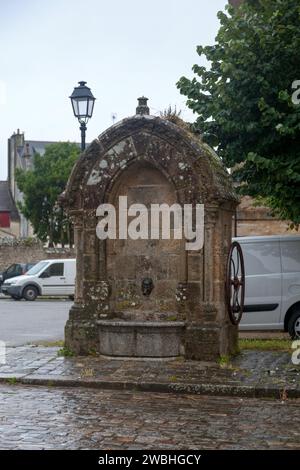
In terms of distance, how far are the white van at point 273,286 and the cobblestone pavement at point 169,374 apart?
2.46 metres

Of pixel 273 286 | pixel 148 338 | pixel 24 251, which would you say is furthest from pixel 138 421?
pixel 24 251

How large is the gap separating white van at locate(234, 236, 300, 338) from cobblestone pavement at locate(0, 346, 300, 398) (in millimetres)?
2458

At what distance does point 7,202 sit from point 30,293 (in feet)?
157

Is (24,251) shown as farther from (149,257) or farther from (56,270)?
(149,257)

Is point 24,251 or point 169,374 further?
point 24,251

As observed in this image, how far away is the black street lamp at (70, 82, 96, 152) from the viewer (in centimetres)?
1641

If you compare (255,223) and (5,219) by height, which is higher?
(5,219)

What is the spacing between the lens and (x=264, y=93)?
39.1ft

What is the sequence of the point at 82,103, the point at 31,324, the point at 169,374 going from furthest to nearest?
the point at 31,324
the point at 82,103
the point at 169,374

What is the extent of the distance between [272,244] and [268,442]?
322 inches

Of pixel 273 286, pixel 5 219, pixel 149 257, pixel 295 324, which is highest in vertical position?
pixel 5 219
